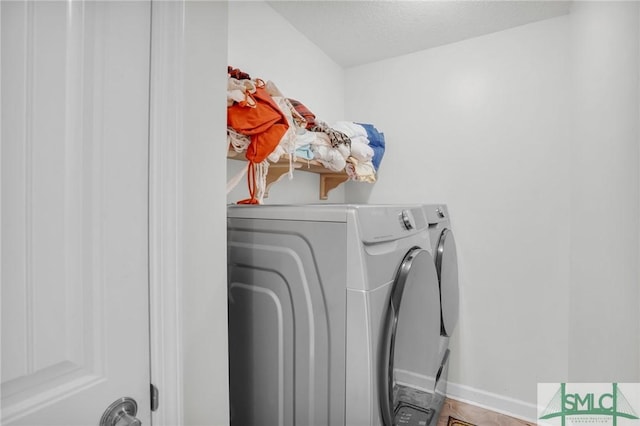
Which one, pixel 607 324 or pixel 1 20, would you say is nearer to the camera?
pixel 1 20

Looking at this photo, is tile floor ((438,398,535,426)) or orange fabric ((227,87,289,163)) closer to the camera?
orange fabric ((227,87,289,163))

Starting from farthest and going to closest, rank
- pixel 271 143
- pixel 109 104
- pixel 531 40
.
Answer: pixel 531 40 < pixel 271 143 < pixel 109 104

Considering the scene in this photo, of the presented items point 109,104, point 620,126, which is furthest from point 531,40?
point 109,104

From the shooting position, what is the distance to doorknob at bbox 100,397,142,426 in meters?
0.69

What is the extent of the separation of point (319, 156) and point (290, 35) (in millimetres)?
955

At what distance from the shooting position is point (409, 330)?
1.11 m

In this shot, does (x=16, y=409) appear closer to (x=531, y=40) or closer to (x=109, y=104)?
(x=109, y=104)

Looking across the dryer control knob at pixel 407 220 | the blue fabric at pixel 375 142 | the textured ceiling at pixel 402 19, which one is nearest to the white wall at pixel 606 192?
the textured ceiling at pixel 402 19

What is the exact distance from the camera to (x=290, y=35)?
2078 millimetres

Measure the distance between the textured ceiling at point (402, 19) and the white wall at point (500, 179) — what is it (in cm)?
11

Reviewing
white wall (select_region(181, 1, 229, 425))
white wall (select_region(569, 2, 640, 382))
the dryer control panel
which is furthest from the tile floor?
white wall (select_region(181, 1, 229, 425))

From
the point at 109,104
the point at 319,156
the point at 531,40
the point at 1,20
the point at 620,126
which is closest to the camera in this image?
the point at 1,20

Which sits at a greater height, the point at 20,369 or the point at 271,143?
the point at 271,143

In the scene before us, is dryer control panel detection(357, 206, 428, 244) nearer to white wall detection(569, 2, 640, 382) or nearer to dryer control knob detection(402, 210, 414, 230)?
dryer control knob detection(402, 210, 414, 230)
